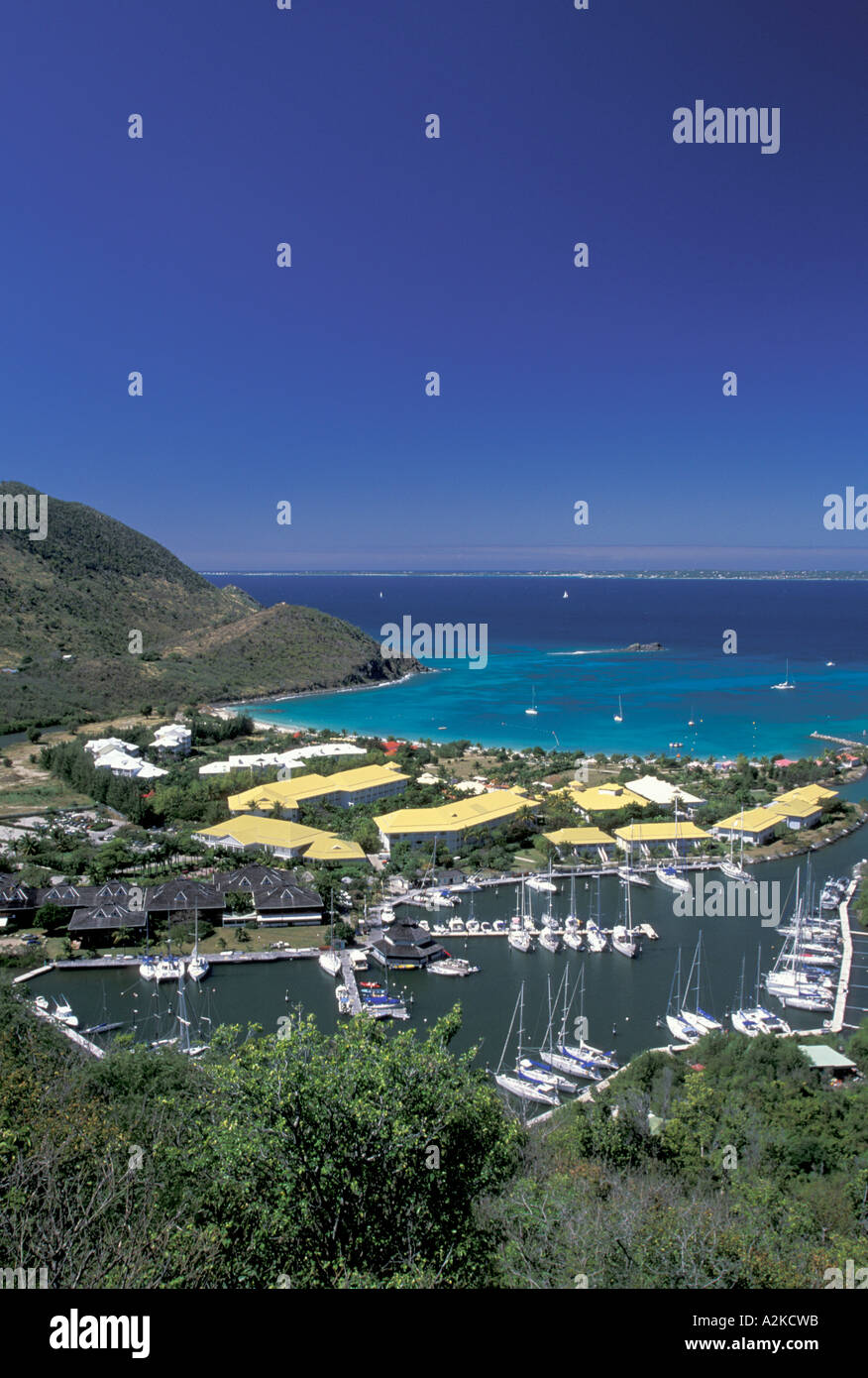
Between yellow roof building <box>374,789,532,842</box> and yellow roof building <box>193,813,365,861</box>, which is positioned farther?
yellow roof building <box>374,789,532,842</box>

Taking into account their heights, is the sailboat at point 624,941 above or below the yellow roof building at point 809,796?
below

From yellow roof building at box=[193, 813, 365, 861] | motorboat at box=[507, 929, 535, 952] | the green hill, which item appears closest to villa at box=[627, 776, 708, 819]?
motorboat at box=[507, 929, 535, 952]

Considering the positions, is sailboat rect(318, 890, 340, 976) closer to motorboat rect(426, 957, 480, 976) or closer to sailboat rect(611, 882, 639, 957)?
motorboat rect(426, 957, 480, 976)

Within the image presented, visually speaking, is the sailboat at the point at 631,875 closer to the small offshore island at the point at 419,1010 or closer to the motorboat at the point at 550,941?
the small offshore island at the point at 419,1010

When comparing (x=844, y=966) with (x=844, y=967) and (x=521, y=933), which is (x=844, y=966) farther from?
(x=521, y=933)

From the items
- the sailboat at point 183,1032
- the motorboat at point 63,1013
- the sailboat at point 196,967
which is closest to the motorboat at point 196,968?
the sailboat at point 196,967
